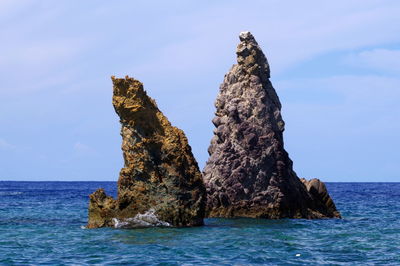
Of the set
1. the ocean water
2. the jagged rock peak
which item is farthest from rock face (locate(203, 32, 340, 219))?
the ocean water

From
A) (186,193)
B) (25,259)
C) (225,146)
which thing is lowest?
(25,259)

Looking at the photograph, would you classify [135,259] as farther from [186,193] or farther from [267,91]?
[267,91]

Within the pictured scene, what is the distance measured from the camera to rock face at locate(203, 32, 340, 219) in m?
44.9

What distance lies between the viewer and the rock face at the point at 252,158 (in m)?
44.9

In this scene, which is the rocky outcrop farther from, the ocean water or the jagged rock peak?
the jagged rock peak

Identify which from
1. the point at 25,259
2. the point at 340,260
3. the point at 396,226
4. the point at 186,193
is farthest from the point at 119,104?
the point at 396,226

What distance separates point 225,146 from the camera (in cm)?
4650

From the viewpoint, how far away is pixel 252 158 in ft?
149

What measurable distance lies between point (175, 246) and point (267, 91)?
22513 mm

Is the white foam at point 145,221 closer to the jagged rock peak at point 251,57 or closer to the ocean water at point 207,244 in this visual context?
the ocean water at point 207,244

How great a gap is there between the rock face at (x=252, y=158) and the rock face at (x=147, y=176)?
10252 mm

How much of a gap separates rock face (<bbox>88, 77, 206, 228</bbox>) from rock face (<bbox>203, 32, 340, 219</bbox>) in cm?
1025

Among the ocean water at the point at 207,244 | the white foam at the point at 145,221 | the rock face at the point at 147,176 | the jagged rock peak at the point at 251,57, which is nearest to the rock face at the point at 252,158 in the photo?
the jagged rock peak at the point at 251,57

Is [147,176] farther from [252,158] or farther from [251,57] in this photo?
[251,57]
